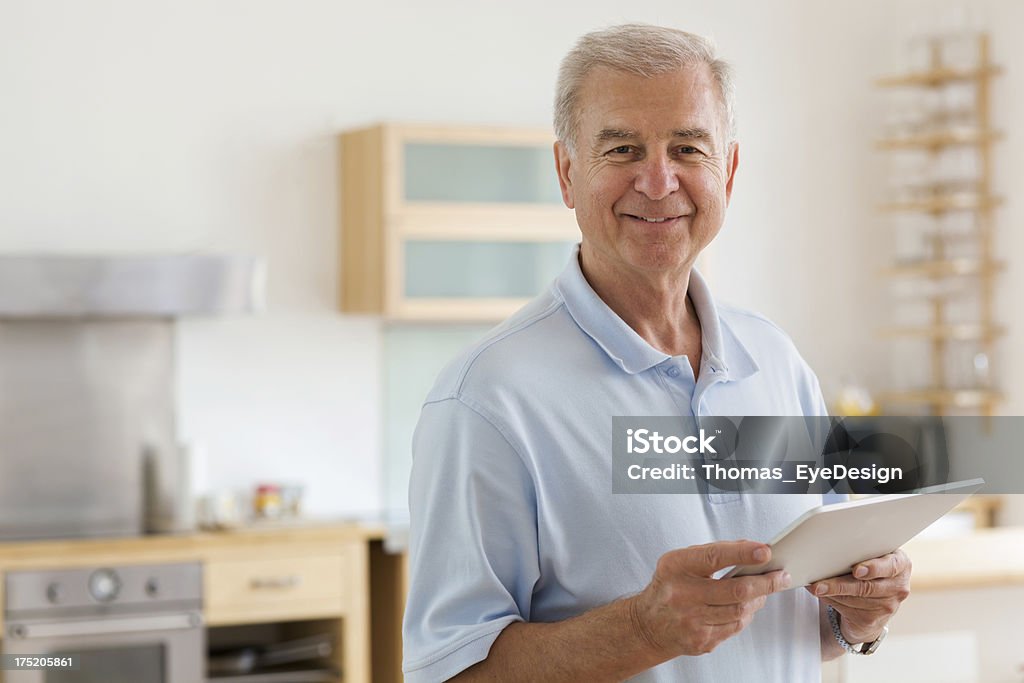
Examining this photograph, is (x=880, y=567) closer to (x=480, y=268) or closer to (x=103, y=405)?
(x=480, y=268)

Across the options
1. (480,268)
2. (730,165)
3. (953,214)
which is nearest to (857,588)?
(730,165)

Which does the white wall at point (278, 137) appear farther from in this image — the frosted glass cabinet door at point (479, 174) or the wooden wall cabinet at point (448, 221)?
the frosted glass cabinet door at point (479, 174)

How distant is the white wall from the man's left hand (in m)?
3.23

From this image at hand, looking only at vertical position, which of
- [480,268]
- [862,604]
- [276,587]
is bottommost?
[276,587]

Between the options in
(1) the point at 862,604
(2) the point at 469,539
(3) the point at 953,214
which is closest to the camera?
(2) the point at 469,539

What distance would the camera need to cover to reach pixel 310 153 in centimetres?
454

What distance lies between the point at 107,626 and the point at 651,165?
2.90 m

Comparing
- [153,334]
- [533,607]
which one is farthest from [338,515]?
[533,607]

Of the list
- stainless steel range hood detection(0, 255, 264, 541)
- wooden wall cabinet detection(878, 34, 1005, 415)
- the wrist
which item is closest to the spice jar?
stainless steel range hood detection(0, 255, 264, 541)

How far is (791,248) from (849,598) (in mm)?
3870

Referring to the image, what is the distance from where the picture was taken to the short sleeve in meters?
1.28

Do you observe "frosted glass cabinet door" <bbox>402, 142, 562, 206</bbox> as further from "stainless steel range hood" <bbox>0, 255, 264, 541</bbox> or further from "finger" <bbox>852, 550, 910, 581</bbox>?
"finger" <bbox>852, 550, 910, 581</bbox>

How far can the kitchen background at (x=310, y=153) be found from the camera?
4297 mm

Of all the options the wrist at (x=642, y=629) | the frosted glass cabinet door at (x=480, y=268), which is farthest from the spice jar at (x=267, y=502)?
the wrist at (x=642, y=629)
